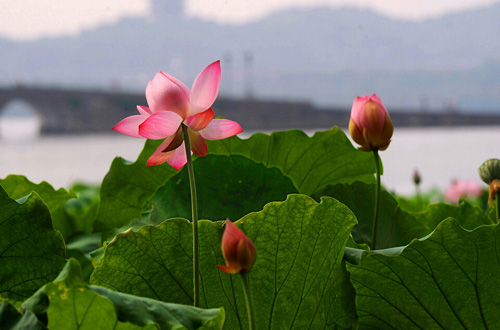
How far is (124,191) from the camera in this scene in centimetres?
44

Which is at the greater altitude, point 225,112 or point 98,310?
point 98,310

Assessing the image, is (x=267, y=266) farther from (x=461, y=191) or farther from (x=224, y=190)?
(x=461, y=191)

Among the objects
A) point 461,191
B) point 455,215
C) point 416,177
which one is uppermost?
point 455,215

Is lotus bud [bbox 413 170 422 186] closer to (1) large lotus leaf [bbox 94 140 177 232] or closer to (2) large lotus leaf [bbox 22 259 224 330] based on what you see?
(1) large lotus leaf [bbox 94 140 177 232]

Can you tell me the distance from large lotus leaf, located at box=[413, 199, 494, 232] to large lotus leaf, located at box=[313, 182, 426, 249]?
6 cm

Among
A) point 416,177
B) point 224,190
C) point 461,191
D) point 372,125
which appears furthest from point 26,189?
point 461,191

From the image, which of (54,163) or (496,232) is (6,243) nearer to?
(496,232)

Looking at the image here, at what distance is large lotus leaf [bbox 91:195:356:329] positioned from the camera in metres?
0.25

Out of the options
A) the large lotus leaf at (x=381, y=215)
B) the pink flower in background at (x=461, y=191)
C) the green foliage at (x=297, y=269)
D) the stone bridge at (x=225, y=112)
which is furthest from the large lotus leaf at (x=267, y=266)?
the stone bridge at (x=225, y=112)

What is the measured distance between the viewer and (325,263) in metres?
0.25

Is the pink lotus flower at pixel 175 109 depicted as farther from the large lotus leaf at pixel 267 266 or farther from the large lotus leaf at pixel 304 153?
the large lotus leaf at pixel 304 153

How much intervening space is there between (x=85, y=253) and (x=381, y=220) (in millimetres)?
284

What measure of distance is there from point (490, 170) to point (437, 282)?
0.12 m

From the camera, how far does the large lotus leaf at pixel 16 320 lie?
0.18 m
